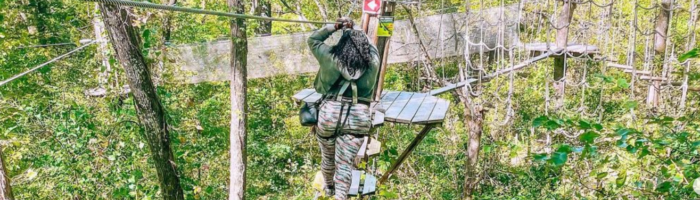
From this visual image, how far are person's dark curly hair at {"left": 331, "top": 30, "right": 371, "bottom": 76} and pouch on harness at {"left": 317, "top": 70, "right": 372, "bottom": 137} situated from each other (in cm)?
5

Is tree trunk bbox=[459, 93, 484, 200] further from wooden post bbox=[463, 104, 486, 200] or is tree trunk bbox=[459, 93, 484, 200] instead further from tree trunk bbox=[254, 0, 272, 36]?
tree trunk bbox=[254, 0, 272, 36]

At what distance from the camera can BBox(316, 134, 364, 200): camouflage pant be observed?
217cm

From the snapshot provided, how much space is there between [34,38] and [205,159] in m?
2.15

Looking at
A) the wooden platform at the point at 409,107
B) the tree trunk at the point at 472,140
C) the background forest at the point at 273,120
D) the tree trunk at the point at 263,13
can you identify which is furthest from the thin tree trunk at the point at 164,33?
the tree trunk at the point at 472,140

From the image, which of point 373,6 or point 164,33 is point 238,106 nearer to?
point 164,33

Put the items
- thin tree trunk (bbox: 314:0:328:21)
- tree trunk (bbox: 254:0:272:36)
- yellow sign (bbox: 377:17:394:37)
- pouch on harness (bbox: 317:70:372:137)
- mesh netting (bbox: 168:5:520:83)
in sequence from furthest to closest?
1. thin tree trunk (bbox: 314:0:328:21)
2. mesh netting (bbox: 168:5:520:83)
3. tree trunk (bbox: 254:0:272:36)
4. yellow sign (bbox: 377:17:394:37)
5. pouch on harness (bbox: 317:70:372:137)

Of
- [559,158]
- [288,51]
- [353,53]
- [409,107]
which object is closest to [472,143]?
[288,51]

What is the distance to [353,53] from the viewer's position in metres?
2.03

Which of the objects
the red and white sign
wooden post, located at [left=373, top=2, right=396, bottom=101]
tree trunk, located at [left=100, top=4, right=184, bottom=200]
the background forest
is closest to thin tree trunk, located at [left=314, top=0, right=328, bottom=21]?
the background forest

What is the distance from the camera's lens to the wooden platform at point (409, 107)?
7.33ft

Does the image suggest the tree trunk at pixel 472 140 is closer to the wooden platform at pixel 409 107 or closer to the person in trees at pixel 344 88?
the wooden platform at pixel 409 107

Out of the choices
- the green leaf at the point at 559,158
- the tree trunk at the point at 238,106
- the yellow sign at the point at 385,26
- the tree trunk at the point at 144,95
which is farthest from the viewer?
the tree trunk at the point at 238,106

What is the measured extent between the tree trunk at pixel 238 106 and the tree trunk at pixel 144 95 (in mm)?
2041

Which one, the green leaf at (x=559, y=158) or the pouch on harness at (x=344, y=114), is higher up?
the green leaf at (x=559, y=158)
